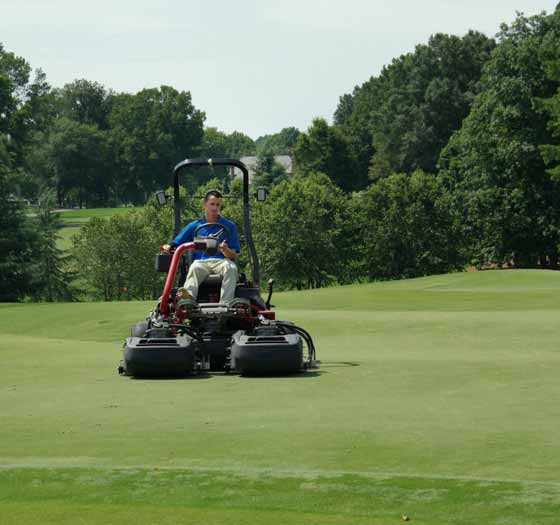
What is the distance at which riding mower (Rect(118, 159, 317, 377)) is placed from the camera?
40.3 ft

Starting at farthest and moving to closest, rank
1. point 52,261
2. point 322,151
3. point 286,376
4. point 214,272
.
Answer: point 322,151 → point 52,261 → point 214,272 → point 286,376

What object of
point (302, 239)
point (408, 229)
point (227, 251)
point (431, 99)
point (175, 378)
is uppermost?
point (431, 99)

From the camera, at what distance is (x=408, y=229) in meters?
73.0

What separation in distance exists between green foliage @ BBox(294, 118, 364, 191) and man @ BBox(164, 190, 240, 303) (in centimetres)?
9273

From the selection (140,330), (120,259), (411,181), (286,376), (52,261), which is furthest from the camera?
(120,259)

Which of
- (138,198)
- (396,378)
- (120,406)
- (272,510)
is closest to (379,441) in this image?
(272,510)

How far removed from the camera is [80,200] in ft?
497

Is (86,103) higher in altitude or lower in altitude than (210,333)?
higher

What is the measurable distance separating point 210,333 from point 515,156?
49.2 meters

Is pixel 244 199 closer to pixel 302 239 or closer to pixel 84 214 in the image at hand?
pixel 302 239

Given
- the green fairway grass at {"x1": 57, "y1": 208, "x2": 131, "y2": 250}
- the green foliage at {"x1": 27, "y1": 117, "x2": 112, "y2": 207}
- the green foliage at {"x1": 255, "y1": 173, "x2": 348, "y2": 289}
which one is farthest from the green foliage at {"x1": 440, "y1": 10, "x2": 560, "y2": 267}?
the green foliage at {"x1": 27, "y1": 117, "x2": 112, "y2": 207}

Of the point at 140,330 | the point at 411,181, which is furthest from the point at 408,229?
the point at 140,330

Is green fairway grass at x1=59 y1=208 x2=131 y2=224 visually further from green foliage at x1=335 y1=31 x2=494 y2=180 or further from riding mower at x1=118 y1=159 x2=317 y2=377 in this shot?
riding mower at x1=118 y1=159 x2=317 y2=377

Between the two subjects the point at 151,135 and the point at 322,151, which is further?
the point at 151,135
